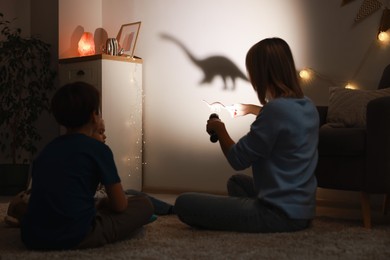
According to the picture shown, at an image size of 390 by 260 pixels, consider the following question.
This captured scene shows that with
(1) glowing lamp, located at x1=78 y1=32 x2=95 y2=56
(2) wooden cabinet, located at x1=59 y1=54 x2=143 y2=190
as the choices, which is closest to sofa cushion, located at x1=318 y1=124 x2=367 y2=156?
(2) wooden cabinet, located at x1=59 y1=54 x2=143 y2=190

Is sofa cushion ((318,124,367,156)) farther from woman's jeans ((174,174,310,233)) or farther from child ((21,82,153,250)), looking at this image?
child ((21,82,153,250))

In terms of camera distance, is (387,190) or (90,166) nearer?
(90,166)

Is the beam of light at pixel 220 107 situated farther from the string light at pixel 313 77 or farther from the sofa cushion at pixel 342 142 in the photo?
the sofa cushion at pixel 342 142

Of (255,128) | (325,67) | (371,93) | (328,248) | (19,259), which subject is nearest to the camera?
(19,259)

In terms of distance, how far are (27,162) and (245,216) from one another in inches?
109

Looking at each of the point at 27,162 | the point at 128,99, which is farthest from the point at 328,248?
the point at 27,162

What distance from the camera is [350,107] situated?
2689mm

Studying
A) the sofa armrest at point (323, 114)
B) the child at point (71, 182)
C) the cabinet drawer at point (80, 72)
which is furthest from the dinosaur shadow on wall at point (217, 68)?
the child at point (71, 182)

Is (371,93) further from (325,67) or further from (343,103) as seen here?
(325,67)

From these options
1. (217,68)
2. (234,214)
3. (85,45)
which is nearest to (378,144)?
(234,214)

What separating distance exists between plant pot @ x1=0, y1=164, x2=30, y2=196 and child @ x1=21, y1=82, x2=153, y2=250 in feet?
7.42

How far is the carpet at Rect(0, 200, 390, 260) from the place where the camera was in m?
1.61

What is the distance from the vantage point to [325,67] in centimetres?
319

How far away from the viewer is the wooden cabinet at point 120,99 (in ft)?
12.1
